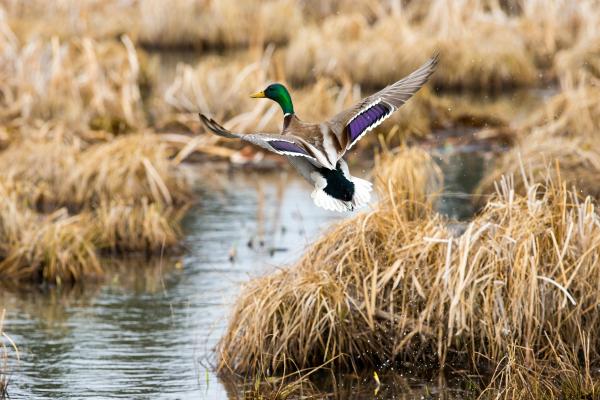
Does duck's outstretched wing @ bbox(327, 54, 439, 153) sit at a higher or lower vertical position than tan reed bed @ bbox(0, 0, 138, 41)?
lower

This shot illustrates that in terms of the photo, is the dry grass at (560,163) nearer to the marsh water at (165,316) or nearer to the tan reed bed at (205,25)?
the marsh water at (165,316)

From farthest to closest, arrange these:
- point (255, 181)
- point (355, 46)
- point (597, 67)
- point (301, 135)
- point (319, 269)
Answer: point (355, 46), point (597, 67), point (255, 181), point (319, 269), point (301, 135)

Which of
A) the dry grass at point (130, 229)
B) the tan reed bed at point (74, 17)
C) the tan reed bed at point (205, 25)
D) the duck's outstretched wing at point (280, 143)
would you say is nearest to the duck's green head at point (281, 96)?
the duck's outstretched wing at point (280, 143)

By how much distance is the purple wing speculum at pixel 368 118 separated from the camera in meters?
7.31

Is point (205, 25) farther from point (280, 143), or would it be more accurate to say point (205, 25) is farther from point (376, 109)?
point (280, 143)

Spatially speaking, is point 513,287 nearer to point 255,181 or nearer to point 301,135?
point 301,135

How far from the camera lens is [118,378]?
8391mm

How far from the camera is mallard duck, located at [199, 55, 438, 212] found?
7016mm

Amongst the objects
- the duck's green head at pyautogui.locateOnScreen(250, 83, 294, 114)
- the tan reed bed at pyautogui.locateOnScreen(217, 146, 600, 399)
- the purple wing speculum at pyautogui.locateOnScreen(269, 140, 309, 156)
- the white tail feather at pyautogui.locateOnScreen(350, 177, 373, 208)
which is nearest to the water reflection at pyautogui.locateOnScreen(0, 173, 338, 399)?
the tan reed bed at pyautogui.locateOnScreen(217, 146, 600, 399)

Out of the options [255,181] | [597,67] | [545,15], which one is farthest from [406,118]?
[545,15]

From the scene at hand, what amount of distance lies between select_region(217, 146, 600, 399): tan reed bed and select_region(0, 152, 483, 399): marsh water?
246 millimetres

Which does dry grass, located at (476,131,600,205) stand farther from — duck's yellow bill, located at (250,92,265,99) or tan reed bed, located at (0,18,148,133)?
tan reed bed, located at (0,18,148,133)

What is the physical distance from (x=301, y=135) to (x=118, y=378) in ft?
7.23

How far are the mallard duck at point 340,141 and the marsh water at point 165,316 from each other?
58.6 inches
